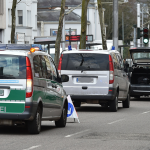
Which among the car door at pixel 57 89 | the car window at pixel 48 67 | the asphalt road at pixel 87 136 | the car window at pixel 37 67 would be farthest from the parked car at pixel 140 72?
the car window at pixel 37 67

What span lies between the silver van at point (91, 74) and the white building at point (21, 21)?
1151 inches

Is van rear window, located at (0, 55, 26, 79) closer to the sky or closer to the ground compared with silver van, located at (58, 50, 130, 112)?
closer to the sky

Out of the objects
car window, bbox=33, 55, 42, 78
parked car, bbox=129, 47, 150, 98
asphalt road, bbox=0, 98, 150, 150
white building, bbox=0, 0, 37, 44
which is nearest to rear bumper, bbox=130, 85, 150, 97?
parked car, bbox=129, 47, 150, 98

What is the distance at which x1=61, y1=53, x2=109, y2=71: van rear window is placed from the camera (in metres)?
17.9

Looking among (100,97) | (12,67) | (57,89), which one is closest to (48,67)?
(57,89)

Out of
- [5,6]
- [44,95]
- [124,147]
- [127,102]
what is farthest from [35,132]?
[5,6]

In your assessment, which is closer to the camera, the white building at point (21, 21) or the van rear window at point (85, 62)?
the van rear window at point (85, 62)

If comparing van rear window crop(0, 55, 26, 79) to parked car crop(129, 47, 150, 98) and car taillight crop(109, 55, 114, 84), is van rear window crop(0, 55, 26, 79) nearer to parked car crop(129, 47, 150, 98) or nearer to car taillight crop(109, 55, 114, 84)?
car taillight crop(109, 55, 114, 84)

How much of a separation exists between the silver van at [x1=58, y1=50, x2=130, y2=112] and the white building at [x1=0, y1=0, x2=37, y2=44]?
29242mm

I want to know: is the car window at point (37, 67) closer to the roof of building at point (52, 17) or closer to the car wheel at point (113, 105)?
the car wheel at point (113, 105)

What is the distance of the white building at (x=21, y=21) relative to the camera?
47812 millimetres

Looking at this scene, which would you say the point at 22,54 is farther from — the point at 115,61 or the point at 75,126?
the point at 115,61

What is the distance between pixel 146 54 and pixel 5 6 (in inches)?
947

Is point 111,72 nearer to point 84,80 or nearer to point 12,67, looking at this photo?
point 84,80
